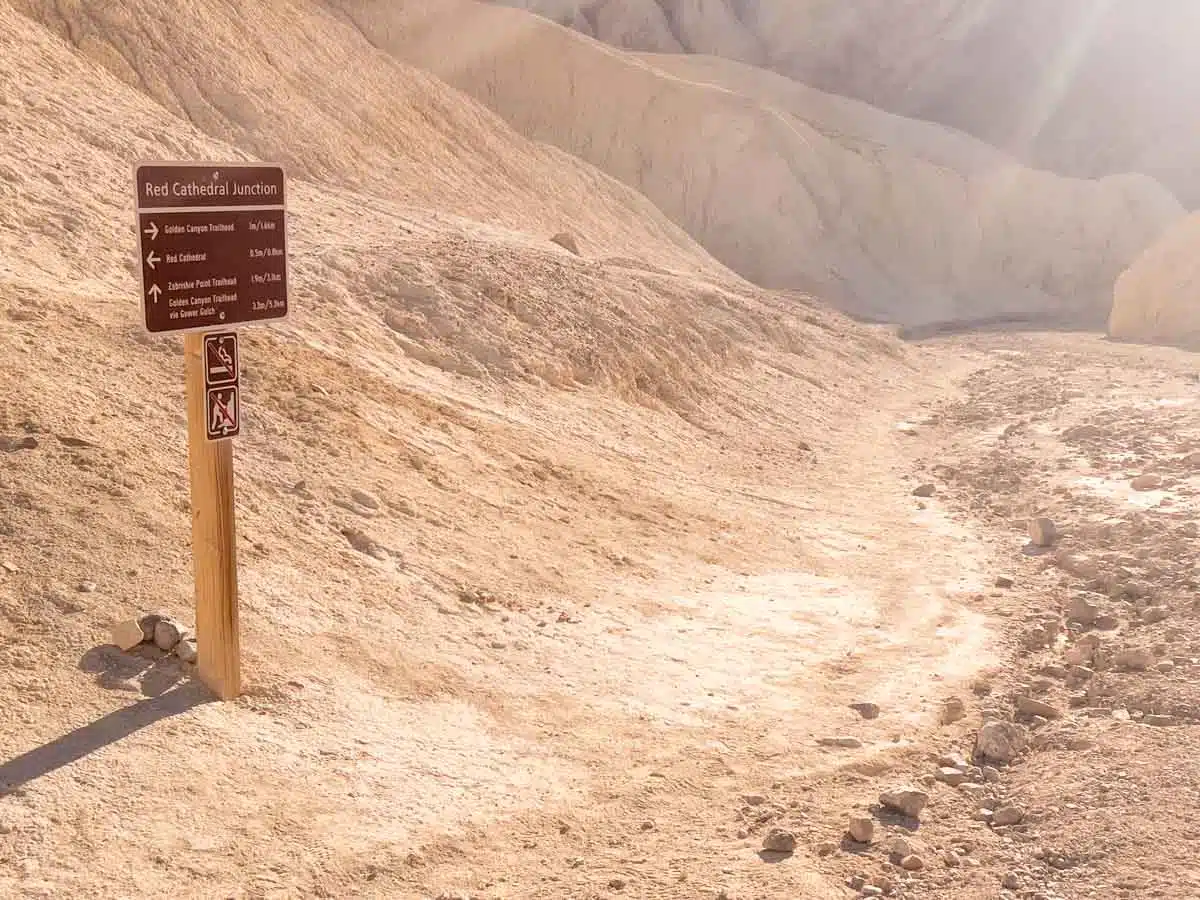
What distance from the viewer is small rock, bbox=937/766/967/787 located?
545cm

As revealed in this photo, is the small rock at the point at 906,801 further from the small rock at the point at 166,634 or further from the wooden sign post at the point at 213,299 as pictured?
the small rock at the point at 166,634

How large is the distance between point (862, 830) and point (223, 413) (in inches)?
125

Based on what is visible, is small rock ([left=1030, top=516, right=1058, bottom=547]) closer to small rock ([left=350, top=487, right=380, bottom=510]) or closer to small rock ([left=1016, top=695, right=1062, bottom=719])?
small rock ([left=1016, top=695, right=1062, bottom=719])

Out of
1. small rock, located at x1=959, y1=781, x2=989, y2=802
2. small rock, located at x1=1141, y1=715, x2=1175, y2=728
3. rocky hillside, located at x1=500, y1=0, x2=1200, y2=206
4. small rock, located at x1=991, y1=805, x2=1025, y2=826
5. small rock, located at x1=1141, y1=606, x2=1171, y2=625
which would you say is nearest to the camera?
small rock, located at x1=991, y1=805, x2=1025, y2=826

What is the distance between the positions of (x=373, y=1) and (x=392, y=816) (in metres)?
27.3

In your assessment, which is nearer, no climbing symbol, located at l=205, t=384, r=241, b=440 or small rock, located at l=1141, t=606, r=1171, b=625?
no climbing symbol, located at l=205, t=384, r=241, b=440

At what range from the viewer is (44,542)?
5484 mm

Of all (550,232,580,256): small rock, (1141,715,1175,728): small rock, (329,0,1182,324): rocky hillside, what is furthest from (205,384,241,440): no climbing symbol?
(329,0,1182,324): rocky hillside

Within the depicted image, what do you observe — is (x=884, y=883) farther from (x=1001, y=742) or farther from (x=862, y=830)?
(x=1001, y=742)

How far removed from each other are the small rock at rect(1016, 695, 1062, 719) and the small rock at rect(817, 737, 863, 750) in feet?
3.44

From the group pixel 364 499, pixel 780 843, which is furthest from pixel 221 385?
pixel 780 843

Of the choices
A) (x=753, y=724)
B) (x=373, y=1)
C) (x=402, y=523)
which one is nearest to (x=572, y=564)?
(x=402, y=523)

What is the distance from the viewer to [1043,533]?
10367mm

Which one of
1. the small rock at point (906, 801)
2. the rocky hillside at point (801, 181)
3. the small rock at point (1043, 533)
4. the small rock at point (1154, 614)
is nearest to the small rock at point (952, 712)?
the small rock at point (906, 801)
